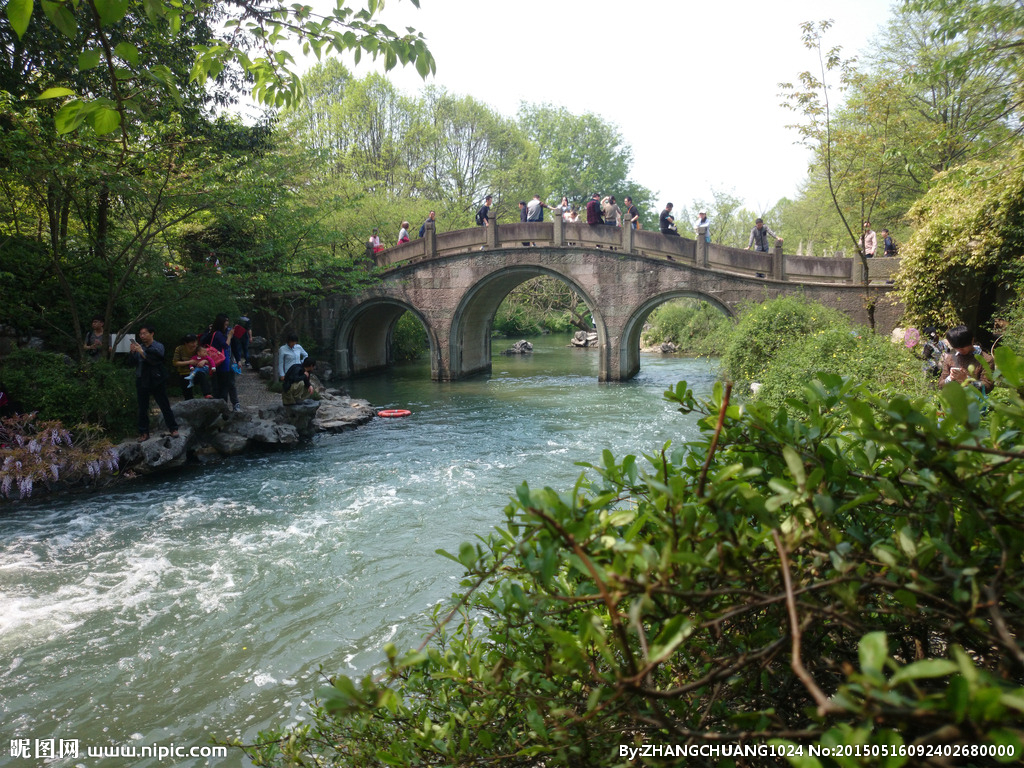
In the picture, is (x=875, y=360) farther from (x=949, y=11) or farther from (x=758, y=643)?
(x=758, y=643)

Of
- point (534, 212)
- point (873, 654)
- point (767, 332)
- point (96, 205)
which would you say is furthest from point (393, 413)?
point (873, 654)

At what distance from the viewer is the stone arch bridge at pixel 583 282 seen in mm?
Result: 14773

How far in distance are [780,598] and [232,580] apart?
5.64 meters

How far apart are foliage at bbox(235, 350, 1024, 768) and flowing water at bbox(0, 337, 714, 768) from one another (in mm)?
2847

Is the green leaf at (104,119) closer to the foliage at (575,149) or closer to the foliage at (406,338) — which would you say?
the foliage at (406,338)

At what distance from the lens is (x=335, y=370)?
20531mm

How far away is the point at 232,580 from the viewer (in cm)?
567

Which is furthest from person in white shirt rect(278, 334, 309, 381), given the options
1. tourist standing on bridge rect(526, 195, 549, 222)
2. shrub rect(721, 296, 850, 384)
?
tourist standing on bridge rect(526, 195, 549, 222)

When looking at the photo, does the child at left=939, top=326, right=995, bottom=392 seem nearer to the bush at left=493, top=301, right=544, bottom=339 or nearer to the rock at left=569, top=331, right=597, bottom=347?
the rock at left=569, top=331, right=597, bottom=347

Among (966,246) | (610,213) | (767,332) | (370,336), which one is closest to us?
(966,246)

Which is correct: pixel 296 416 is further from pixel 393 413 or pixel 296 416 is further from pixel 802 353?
pixel 802 353

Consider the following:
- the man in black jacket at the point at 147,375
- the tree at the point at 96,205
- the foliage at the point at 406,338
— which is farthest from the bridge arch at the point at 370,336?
the man in black jacket at the point at 147,375

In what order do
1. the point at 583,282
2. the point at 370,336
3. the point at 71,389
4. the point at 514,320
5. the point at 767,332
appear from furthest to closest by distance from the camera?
the point at 514,320 → the point at 370,336 → the point at 583,282 → the point at 767,332 → the point at 71,389

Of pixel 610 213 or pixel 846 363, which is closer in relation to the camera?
pixel 846 363
